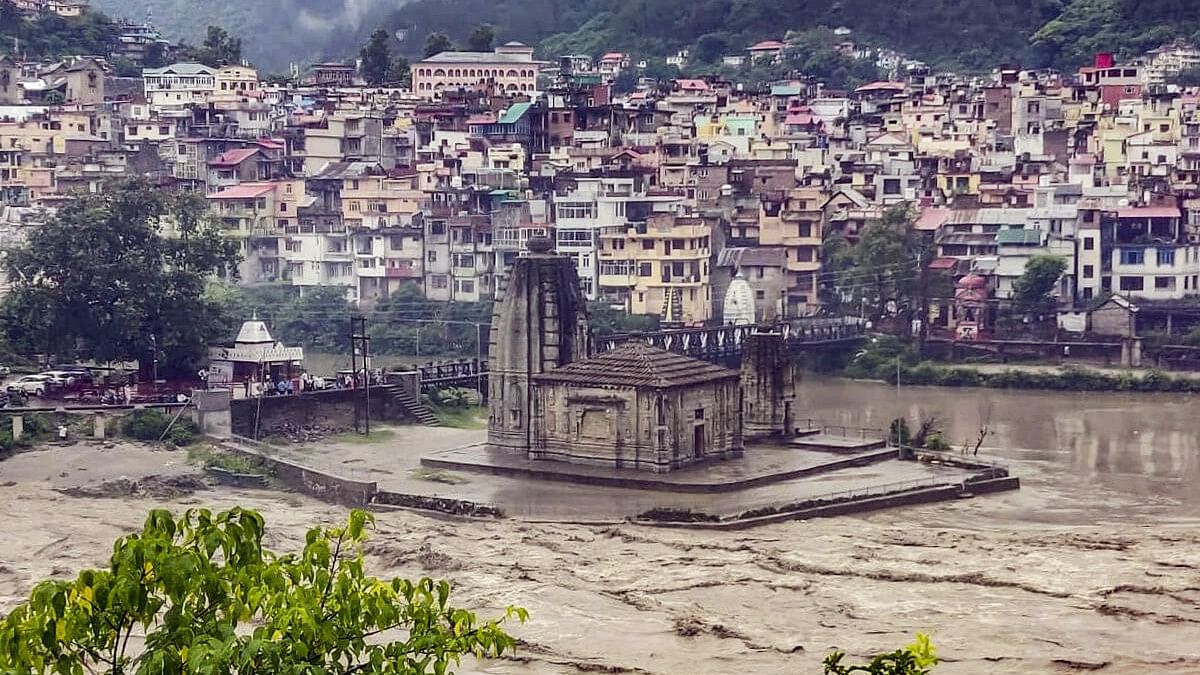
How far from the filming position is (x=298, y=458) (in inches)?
1455

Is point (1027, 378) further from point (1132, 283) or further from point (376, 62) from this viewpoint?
point (376, 62)

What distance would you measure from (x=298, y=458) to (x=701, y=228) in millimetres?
22638

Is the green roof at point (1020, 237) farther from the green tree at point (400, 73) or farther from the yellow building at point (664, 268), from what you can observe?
the green tree at point (400, 73)

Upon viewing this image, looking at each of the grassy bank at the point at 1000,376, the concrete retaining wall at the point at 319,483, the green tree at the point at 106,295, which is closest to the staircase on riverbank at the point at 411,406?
the green tree at the point at 106,295

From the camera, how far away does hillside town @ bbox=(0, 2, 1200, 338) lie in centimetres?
5825

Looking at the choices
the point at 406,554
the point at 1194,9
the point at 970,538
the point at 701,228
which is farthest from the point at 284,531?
the point at 1194,9

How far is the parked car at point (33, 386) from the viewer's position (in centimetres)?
4138

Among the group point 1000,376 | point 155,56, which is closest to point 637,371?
point 1000,376

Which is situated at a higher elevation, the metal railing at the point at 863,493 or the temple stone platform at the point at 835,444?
the temple stone platform at the point at 835,444

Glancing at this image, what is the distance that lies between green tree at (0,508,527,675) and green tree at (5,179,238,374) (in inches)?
1217

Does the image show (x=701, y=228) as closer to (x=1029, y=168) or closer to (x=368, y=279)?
(x=368, y=279)

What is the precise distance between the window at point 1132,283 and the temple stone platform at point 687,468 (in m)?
21.2

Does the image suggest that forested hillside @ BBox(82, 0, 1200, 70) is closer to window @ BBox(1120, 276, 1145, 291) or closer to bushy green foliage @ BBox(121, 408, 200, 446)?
window @ BBox(1120, 276, 1145, 291)

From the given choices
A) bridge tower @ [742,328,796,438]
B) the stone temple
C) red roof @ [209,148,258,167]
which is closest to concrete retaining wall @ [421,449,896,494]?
the stone temple
